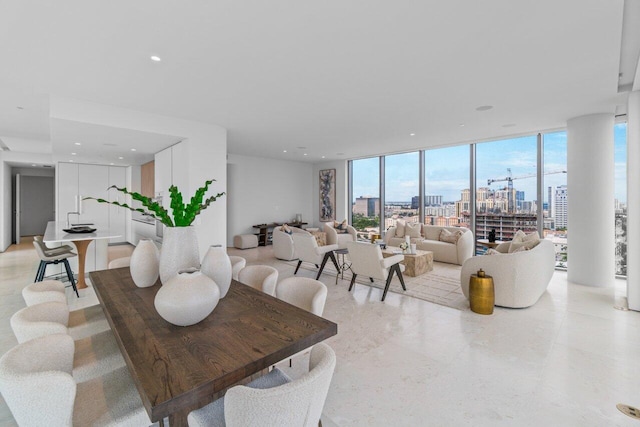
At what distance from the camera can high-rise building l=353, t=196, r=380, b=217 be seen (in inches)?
352

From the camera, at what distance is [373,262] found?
402 cm

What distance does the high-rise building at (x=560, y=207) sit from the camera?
5.66 meters

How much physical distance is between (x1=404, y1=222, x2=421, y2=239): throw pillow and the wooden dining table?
5.93 metres

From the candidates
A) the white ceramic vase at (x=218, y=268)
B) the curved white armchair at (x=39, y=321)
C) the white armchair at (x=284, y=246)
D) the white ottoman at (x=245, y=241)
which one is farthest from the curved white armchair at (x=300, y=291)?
the white ottoman at (x=245, y=241)

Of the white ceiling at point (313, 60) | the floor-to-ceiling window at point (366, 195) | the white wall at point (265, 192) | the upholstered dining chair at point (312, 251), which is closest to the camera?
the white ceiling at point (313, 60)

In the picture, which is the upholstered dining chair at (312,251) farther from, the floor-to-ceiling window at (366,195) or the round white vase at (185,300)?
the floor-to-ceiling window at (366,195)

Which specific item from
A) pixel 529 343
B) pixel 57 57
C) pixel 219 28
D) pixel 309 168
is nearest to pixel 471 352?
pixel 529 343

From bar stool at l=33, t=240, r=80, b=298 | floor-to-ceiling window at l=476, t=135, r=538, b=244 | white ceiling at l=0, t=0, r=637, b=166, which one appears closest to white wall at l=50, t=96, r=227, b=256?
white ceiling at l=0, t=0, r=637, b=166

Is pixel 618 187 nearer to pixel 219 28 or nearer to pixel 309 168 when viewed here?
pixel 219 28

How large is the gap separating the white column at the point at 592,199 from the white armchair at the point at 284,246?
15.6ft

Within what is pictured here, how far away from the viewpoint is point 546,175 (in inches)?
231

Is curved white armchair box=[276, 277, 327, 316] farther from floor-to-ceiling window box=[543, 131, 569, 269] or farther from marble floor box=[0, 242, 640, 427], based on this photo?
floor-to-ceiling window box=[543, 131, 569, 269]

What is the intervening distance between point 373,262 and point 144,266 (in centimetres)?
280

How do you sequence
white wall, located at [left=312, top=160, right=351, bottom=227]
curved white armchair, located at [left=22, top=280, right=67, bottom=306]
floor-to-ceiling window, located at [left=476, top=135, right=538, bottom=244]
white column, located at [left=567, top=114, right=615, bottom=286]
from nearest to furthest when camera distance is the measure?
curved white armchair, located at [left=22, top=280, right=67, bottom=306] → white column, located at [left=567, top=114, right=615, bottom=286] → floor-to-ceiling window, located at [left=476, top=135, right=538, bottom=244] → white wall, located at [left=312, top=160, right=351, bottom=227]
